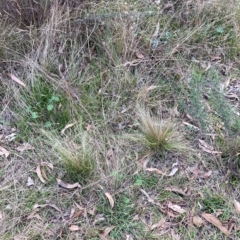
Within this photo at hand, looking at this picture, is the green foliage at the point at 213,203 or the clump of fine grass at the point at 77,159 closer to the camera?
the green foliage at the point at 213,203

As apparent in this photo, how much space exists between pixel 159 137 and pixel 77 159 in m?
0.56

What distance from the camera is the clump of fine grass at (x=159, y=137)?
8.70 ft

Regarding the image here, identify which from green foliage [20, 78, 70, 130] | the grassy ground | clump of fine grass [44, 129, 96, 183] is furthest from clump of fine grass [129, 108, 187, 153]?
green foliage [20, 78, 70, 130]

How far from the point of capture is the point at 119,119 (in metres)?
2.90

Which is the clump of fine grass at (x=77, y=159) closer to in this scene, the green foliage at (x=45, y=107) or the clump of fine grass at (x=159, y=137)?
the green foliage at (x=45, y=107)

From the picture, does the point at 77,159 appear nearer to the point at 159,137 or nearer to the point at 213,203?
the point at 159,137

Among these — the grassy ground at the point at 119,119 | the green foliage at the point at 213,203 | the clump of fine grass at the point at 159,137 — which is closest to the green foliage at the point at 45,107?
the grassy ground at the point at 119,119

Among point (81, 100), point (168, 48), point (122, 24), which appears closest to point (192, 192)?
point (81, 100)

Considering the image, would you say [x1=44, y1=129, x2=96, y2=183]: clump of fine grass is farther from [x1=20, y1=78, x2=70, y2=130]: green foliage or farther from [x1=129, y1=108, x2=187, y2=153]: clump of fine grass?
[x1=129, y1=108, x2=187, y2=153]: clump of fine grass

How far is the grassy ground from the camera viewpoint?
2418 millimetres

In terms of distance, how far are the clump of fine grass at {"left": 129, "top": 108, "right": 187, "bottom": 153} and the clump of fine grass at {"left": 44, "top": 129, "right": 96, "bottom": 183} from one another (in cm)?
35

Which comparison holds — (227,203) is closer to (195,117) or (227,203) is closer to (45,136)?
(195,117)

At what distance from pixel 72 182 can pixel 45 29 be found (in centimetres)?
130

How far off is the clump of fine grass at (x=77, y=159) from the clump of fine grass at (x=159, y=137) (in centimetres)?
35
